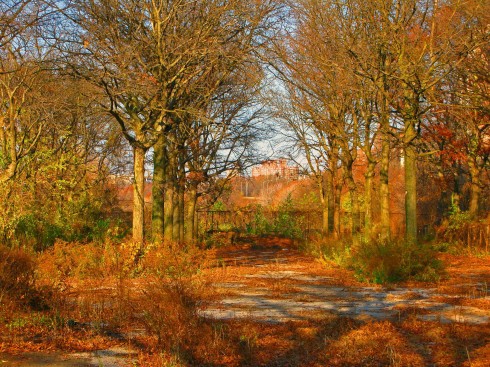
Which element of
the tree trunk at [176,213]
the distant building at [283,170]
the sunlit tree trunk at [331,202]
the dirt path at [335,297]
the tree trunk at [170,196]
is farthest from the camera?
the distant building at [283,170]

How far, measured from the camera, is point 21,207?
14.5 m

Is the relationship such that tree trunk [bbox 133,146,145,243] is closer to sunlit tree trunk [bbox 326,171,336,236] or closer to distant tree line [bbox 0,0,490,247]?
distant tree line [bbox 0,0,490,247]

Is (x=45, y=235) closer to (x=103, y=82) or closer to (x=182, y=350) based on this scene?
(x=103, y=82)

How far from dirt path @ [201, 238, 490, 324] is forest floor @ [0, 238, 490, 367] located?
17 mm

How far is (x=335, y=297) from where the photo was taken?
11281 millimetres

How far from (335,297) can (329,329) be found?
345 centimetres

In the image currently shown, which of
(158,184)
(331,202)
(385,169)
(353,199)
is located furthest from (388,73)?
(331,202)

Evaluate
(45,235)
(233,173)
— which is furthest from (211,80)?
(233,173)

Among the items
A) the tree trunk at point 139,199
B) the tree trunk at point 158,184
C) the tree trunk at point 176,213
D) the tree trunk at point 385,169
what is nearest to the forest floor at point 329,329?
the tree trunk at point 139,199

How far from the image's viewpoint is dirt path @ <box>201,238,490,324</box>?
907 centimetres

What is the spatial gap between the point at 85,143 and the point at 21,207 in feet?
46.1

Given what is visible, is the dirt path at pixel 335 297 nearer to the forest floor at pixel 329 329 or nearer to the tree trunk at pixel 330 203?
the forest floor at pixel 329 329

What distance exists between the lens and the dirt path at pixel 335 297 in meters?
9.07

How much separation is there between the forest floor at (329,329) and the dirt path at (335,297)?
0.02 m
